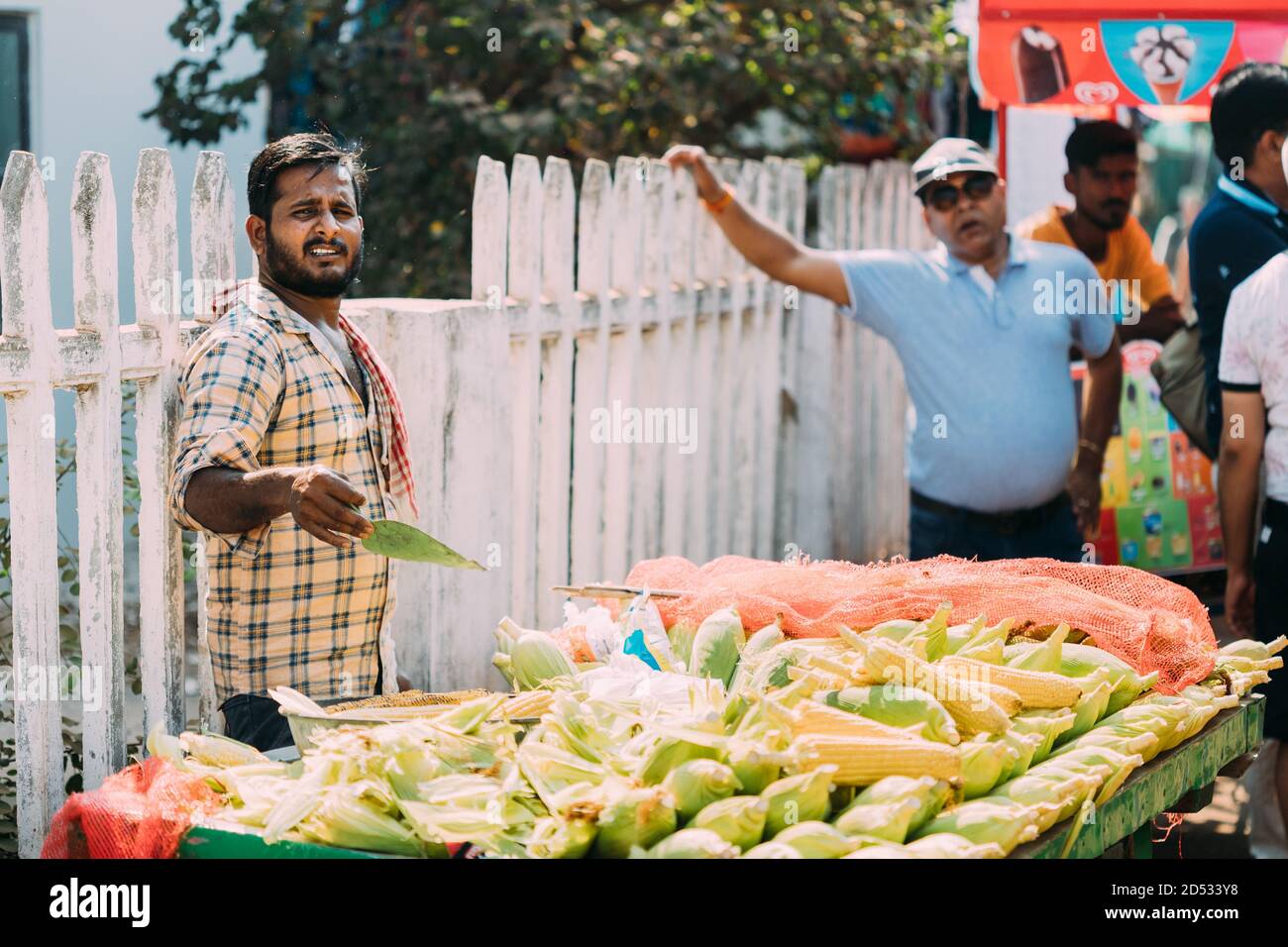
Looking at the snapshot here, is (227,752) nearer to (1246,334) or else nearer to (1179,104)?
(1246,334)

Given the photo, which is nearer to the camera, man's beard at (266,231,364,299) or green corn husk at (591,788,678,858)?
green corn husk at (591,788,678,858)

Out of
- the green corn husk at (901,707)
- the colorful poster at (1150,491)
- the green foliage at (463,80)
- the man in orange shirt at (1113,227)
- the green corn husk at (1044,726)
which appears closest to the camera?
the green corn husk at (901,707)

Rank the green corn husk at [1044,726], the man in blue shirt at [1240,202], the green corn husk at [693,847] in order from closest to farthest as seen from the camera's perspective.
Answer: the green corn husk at [693,847] < the green corn husk at [1044,726] < the man in blue shirt at [1240,202]

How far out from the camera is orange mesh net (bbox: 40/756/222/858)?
2.47 m

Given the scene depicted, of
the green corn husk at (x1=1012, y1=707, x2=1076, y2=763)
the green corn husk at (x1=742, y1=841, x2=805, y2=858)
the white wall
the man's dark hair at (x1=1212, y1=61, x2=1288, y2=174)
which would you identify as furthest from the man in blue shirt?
the white wall

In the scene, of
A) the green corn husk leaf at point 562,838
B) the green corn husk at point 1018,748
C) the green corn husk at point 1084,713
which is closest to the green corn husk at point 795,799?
the green corn husk leaf at point 562,838

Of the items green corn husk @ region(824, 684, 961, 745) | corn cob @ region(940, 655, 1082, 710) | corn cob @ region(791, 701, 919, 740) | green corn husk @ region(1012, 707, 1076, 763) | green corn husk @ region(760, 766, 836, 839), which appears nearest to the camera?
green corn husk @ region(760, 766, 836, 839)

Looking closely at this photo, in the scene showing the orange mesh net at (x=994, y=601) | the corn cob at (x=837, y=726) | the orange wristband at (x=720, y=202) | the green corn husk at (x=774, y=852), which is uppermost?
the orange wristband at (x=720, y=202)

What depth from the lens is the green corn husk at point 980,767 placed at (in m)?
2.58

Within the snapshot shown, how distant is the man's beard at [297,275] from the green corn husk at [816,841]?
1499 millimetres

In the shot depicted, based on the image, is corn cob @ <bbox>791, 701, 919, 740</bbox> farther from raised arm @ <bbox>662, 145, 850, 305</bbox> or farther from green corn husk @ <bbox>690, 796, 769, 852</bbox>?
raised arm @ <bbox>662, 145, 850, 305</bbox>

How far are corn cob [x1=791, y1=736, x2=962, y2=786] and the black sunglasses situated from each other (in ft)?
9.92

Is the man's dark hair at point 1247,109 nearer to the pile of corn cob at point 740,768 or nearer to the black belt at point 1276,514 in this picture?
the black belt at point 1276,514

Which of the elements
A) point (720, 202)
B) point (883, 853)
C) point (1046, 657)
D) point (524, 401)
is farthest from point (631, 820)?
point (720, 202)
